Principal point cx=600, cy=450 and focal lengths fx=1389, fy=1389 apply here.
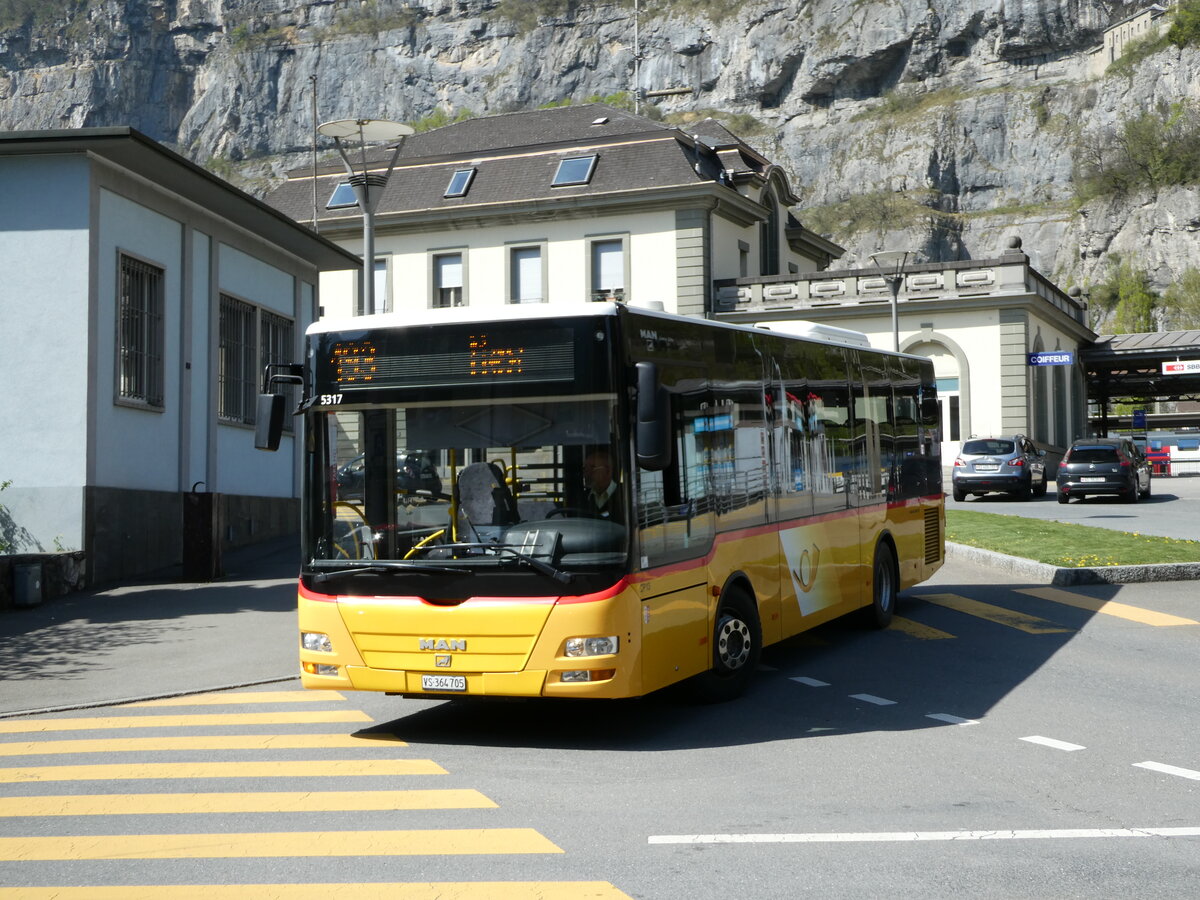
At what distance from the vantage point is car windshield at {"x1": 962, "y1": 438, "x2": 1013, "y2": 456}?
117 ft

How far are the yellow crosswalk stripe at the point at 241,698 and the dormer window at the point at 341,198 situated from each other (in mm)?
41232

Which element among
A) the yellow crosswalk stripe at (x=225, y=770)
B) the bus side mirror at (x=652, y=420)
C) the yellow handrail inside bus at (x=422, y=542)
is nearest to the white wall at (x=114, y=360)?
the yellow crosswalk stripe at (x=225, y=770)

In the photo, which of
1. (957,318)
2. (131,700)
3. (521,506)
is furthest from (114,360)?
(957,318)

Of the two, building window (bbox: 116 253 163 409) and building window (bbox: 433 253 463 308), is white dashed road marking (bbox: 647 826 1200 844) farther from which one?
building window (bbox: 433 253 463 308)

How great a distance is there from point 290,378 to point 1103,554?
12492 millimetres

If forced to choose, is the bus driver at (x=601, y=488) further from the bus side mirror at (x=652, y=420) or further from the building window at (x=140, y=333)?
the building window at (x=140, y=333)

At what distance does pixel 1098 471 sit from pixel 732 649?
2600 cm

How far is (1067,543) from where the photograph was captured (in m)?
20.0

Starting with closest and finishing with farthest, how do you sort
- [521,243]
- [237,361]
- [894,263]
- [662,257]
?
[237,361] < [894,263] < [662,257] < [521,243]

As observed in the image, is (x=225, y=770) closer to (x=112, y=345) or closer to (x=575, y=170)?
(x=112, y=345)

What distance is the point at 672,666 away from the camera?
8.67m

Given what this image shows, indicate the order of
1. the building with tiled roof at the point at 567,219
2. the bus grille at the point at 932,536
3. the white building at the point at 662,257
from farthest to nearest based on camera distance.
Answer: the building with tiled roof at the point at 567,219, the white building at the point at 662,257, the bus grille at the point at 932,536

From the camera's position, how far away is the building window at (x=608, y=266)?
47.6 meters

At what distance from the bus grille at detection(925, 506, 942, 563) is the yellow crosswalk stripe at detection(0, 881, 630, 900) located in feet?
33.9
